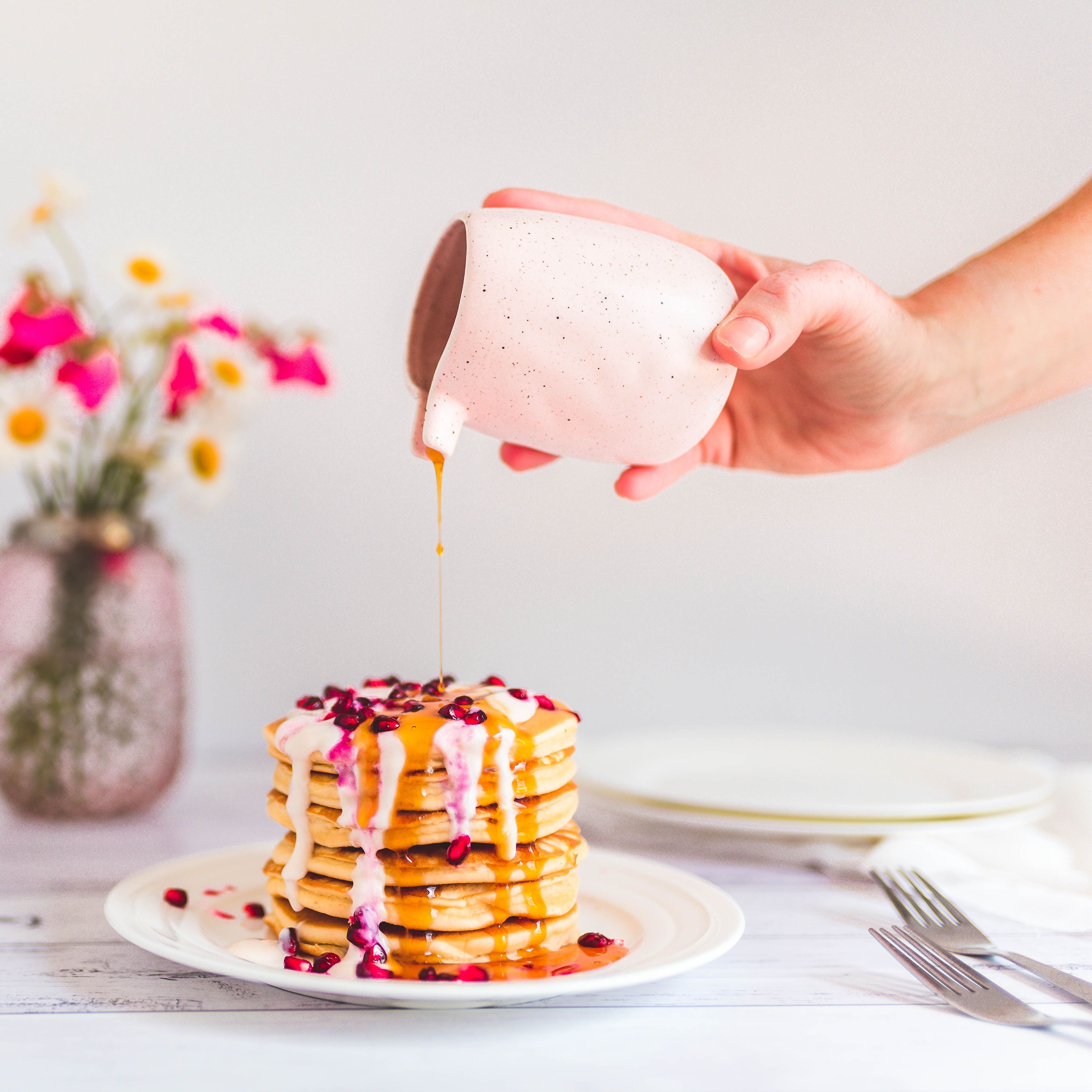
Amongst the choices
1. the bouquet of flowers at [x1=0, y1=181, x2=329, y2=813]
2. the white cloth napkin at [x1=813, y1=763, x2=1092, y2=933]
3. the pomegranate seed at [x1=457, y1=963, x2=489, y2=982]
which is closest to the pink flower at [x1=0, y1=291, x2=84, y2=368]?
the bouquet of flowers at [x1=0, y1=181, x2=329, y2=813]

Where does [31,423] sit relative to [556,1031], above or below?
above

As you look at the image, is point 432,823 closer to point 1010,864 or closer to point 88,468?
point 1010,864

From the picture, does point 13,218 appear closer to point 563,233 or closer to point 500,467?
point 500,467

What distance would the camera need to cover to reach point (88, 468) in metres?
2.25

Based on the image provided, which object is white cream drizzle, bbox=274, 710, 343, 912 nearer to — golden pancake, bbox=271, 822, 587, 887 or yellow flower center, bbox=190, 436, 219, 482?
golden pancake, bbox=271, 822, 587, 887

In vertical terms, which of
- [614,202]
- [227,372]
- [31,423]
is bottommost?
[31,423]

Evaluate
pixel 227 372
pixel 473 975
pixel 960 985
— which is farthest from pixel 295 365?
pixel 960 985

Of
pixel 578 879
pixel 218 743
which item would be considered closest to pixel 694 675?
pixel 218 743

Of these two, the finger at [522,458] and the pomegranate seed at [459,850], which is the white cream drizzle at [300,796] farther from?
the finger at [522,458]

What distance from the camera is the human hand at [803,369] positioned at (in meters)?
1.47

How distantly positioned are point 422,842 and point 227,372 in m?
1.19

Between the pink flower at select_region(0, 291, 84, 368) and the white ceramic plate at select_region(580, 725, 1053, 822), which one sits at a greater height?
the pink flower at select_region(0, 291, 84, 368)

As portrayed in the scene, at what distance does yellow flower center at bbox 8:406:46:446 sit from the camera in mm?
2014

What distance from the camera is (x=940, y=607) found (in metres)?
2.83
